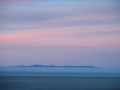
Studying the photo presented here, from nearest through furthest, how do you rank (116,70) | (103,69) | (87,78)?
(116,70)
(103,69)
(87,78)

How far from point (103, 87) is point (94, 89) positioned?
0.35 ft

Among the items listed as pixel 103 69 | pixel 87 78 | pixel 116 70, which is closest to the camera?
pixel 116 70

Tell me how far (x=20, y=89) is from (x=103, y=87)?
917 millimetres

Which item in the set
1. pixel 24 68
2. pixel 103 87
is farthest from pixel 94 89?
pixel 24 68

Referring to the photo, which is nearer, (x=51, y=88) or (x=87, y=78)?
(x=51, y=88)

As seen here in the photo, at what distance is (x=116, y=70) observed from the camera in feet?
11.6

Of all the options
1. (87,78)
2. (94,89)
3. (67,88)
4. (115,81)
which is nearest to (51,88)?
(67,88)

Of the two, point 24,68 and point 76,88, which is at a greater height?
point 24,68

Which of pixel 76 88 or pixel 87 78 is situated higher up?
pixel 87 78

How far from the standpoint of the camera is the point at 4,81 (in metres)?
3.62

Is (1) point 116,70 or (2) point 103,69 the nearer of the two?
(1) point 116,70

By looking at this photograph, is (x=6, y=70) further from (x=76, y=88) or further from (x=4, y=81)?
(x=76, y=88)

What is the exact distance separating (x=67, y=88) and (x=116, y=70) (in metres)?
0.65

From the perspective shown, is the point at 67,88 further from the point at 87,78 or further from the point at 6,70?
the point at 87,78
